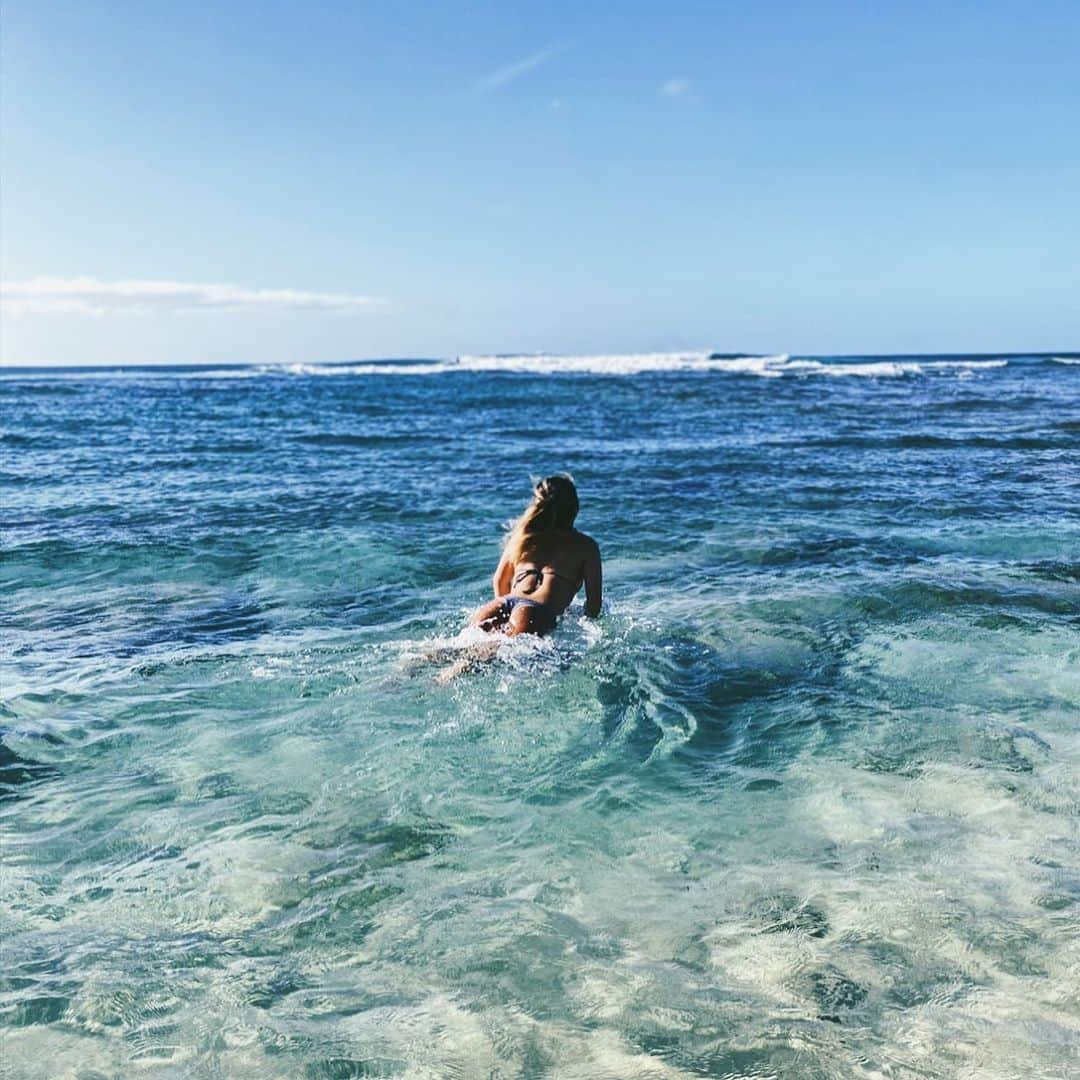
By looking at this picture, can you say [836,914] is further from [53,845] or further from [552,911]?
[53,845]

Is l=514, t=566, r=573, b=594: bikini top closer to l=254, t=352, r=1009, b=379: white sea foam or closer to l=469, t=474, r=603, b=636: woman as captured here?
l=469, t=474, r=603, b=636: woman

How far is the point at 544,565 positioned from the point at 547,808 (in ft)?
8.70

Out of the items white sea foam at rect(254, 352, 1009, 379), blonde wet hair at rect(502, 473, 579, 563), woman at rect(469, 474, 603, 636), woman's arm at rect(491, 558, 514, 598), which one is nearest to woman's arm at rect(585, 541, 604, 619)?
woman at rect(469, 474, 603, 636)

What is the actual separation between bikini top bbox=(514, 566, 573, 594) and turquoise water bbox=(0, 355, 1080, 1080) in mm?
497

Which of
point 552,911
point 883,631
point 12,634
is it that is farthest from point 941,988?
point 12,634

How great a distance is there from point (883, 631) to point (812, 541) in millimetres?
3610

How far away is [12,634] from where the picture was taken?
7.93 metres

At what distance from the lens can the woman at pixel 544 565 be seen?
273 inches

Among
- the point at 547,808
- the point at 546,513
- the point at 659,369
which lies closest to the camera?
the point at 547,808

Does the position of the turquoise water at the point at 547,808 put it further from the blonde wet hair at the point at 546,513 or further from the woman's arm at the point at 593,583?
the blonde wet hair at the point at 546,513

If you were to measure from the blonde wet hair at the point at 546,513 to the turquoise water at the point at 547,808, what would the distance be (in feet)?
2.84

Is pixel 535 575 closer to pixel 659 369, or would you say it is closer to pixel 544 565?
pixel 544 565

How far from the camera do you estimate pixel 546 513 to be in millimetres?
7109

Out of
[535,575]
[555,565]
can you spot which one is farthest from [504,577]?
[555,565]
